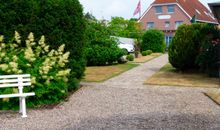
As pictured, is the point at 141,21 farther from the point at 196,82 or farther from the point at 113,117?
the point at 113,117

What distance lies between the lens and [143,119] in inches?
344

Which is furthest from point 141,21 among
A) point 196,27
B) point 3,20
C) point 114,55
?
point 3,20

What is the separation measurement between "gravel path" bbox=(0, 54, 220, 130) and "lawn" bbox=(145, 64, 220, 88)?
1.08 metres

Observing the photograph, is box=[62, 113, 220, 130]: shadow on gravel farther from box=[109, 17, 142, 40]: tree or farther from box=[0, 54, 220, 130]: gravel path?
box=[109, 17, 142, 40]: tree

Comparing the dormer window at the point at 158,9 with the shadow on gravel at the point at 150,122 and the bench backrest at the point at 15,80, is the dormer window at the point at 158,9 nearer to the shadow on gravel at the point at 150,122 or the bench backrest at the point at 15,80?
the bench backrest at the point at 15,80

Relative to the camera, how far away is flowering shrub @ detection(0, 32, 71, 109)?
10.2 m

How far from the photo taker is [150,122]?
8.42 meters

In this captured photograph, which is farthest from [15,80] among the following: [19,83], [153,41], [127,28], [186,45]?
[127,28]

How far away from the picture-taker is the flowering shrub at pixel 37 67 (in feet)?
33.4

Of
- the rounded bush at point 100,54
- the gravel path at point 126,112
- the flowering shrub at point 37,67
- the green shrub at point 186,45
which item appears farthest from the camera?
the rounded bush at point 100,54

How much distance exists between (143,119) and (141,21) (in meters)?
53.2

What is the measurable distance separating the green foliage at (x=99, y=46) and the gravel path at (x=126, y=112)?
825cm

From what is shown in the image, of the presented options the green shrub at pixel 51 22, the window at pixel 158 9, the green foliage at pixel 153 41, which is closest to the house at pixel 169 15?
the window at pixel 158 9

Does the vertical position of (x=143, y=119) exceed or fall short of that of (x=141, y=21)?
it falls short
